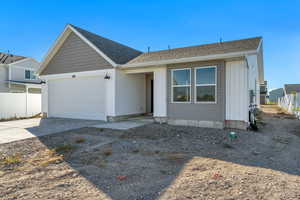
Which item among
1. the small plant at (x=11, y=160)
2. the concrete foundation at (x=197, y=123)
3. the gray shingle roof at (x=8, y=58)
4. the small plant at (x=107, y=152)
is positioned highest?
the gray shingle roof at (x=8, y=58)

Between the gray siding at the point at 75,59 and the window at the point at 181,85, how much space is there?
3.68 m

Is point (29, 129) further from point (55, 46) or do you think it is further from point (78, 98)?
point (55, 46)

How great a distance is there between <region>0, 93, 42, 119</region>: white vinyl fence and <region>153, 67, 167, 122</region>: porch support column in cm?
1027

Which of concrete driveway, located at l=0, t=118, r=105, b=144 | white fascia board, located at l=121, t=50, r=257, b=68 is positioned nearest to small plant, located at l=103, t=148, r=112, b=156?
concrete driveway, located at l=0, t=118, r=105, b=144

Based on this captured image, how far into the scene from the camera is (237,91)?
7184 mm

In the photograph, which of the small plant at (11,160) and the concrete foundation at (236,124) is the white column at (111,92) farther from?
the concrete foundation at (236,124)

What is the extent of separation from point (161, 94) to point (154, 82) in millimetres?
726

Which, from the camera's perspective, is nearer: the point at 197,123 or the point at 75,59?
the point at 197,123

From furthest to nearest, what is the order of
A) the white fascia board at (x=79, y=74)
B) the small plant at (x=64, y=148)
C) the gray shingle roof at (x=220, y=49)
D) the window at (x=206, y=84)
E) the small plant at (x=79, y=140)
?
1. the white fascia board at (x=79, y=74)
2. the window at (x=206, y=84)
3. the gray shingle roof at (x=220, y=49)
4. the small plant at (x=79, y=140)
5. the small plant at (x=64, y=148)

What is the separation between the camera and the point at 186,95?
8.10m

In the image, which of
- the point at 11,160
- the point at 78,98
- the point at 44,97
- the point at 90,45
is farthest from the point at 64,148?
the point at 44,97

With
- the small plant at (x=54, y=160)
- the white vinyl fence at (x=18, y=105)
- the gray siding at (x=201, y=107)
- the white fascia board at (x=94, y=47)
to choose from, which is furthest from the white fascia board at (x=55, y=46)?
the small plant at (x=54, y=160)

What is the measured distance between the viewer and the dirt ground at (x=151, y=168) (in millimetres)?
2654

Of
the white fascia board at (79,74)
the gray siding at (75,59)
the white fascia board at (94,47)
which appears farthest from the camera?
the gray siding at (75,59)
